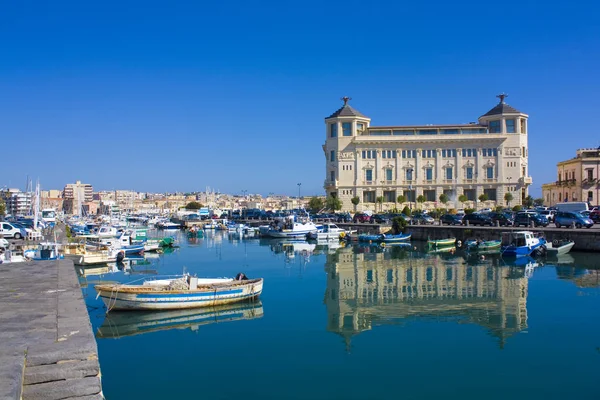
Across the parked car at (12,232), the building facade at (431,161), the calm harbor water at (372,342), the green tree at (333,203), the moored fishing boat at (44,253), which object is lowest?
the calm harbor water at (372,342)

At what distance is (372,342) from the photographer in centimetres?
1603

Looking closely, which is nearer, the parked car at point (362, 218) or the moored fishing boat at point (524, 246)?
the moored fishing boat at point (524, 246)

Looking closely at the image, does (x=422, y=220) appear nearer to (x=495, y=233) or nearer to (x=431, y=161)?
(x=495, y=233)

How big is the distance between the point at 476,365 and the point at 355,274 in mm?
16916

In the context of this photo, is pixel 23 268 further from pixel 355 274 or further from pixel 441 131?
pixel 441 131

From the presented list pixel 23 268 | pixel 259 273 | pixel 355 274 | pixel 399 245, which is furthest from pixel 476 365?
pixel 399 245

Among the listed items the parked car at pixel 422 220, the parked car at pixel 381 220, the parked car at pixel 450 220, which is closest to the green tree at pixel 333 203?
the parked car at pixel 381 220

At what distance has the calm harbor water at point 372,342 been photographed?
12.6m

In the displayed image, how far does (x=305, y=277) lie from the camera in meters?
29.7

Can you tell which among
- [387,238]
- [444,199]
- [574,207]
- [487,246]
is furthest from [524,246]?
[444,199]

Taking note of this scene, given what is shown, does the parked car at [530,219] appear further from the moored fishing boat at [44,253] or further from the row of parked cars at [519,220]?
the moored fishing boat at [44,253]

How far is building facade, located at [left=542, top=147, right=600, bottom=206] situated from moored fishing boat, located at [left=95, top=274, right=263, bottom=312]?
210 feet

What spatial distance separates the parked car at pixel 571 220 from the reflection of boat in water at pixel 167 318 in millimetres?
31998

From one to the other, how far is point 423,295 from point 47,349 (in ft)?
58.4
